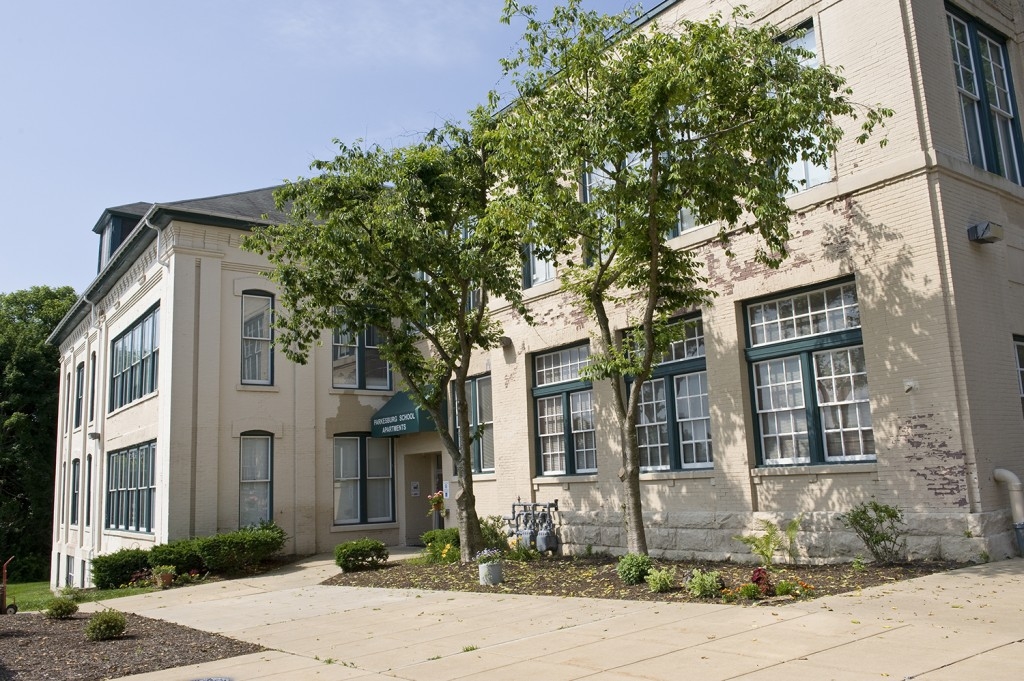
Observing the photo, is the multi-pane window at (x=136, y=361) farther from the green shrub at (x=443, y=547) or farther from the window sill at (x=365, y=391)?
the green shrub at (x=443, y=547)

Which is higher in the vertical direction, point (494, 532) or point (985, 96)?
point (985, 96)

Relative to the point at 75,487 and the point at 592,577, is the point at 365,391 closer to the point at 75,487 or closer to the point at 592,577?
the point at 592,577

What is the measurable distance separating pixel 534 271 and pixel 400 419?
591 centimetres

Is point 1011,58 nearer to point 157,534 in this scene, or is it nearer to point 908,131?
point 908,131

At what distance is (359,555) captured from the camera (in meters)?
17.1

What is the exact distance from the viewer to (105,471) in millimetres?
26234

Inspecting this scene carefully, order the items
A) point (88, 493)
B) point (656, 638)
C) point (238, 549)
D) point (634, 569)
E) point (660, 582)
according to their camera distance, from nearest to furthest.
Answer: point (656, 638)
point (660, 582)
point (634, 569)
point (238, 549)
point (88, 493)

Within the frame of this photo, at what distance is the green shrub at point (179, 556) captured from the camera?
18.4m

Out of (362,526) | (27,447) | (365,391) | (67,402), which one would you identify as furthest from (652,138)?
(27,447)

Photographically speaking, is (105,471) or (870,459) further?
(105,471)

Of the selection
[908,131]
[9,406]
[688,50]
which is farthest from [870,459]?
[9,406]

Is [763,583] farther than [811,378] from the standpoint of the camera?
No

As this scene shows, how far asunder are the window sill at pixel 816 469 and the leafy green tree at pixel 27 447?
3388 cm

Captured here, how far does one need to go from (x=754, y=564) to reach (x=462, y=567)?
513cm
